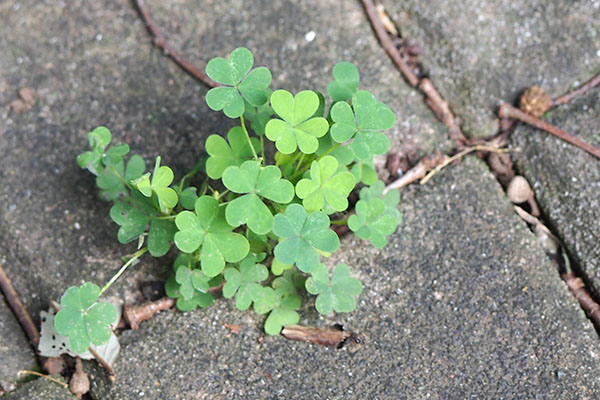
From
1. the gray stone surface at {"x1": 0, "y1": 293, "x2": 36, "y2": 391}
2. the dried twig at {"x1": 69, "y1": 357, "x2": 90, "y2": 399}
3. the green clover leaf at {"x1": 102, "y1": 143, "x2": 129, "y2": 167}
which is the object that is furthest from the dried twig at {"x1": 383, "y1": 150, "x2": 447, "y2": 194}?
the gray stone surface at {"x1": 0, "y1": 293, "x2": 36, "y2": 391}

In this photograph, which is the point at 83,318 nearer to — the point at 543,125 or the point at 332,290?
the point at 332,290

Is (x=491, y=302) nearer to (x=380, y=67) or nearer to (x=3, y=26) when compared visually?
(x=380, y=67)

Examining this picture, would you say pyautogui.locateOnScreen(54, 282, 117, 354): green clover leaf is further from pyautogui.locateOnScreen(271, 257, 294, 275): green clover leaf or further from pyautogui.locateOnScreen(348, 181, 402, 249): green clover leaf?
pyautogui.locateOnScreen(348, 181, 402, 249): green clover leaf

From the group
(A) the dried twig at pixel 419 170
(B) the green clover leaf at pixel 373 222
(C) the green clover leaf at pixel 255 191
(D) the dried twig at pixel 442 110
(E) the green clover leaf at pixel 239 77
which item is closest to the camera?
(C) the green clover leaf at pixel 255 191

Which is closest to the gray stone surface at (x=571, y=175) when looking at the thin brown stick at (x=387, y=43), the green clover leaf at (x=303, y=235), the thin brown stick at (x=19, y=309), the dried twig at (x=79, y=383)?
the thin brown stick at (x=387, y=43)

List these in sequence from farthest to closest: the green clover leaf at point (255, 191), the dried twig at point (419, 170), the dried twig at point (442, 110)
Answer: the dried twig at point (442, 110), the dried twig at point (419, 170), the green clover leaf at point (255, 191)

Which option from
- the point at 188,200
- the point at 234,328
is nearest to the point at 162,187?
the point at 188,200

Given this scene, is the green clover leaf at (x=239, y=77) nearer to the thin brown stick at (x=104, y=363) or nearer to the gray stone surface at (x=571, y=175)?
the thin brown stick at (x=104, y=363)

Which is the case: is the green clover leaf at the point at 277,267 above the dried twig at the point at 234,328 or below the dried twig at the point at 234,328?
above

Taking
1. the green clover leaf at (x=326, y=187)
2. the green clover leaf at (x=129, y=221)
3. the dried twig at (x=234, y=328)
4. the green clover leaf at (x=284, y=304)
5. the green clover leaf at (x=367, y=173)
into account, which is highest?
the green clover leaf at (x=326, y=187)
